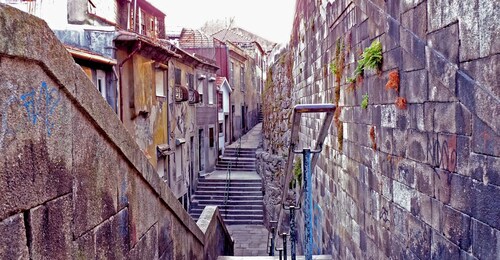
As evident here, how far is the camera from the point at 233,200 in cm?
1761

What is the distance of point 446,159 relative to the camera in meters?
2.78

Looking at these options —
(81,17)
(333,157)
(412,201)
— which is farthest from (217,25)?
(412,201)

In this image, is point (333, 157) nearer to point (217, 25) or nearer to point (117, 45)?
point (117, 45)

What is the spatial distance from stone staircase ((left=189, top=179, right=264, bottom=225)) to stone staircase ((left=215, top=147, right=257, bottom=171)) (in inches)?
116

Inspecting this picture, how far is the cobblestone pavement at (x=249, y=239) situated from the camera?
13.4 metres

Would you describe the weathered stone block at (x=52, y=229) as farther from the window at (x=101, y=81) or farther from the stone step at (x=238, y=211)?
the stone step at (x=238, y=211)

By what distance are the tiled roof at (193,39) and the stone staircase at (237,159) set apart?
6.03 m

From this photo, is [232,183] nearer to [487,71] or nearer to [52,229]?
[52,229]

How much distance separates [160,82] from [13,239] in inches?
482

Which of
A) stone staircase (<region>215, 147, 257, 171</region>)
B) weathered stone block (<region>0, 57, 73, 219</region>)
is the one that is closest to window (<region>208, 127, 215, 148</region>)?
stone staircase (<region>215, 147, 257, 171</region>)

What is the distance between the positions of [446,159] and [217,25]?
147 feet

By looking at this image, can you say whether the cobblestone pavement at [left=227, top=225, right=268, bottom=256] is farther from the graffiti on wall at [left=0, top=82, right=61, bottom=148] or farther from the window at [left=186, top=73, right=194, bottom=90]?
the graffiti on wall at [left=0, top=82, right=61, bottom=148]

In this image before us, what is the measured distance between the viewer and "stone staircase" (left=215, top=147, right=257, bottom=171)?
2182 centimetres

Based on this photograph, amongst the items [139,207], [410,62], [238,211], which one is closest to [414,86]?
[410,62]
